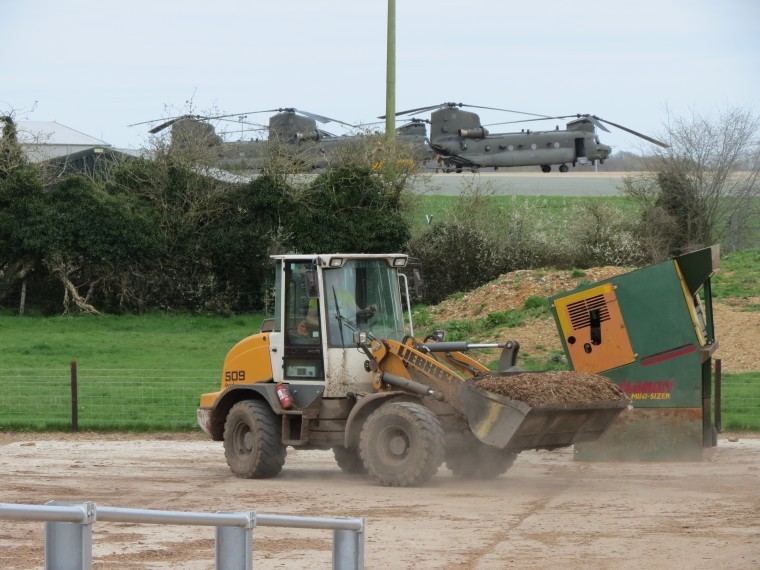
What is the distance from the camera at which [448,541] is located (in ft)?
32.5

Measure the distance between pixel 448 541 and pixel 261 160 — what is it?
25343 millimetres

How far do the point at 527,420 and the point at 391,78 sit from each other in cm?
2506

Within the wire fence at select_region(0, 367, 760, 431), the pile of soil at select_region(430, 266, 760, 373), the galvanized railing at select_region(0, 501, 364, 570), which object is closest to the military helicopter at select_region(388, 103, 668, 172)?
the pile of soil at select_region(430, 266, 760, 373)

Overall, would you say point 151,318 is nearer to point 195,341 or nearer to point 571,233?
point 195,341

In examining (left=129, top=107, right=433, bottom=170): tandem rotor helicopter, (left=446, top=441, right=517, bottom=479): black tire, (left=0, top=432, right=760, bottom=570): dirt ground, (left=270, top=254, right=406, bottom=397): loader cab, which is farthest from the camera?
(left=129, top=107, right=433, bottom=170): tandem rotor helicopter

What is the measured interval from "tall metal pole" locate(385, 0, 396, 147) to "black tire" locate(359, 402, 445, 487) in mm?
23081

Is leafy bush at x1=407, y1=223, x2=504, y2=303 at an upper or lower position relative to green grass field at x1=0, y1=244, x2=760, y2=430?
upper

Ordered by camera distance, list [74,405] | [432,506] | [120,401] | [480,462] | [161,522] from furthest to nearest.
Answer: [120,401]
[74,405]
[480,462]
[432,506]
[161,522]

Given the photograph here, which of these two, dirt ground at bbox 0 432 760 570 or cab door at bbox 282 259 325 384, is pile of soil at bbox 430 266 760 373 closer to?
Result: dirt ground at bbox 0 432 760 570

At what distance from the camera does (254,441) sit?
13.9m

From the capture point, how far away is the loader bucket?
11.9m

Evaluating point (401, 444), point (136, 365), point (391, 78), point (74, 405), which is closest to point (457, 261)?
point (391, 78)

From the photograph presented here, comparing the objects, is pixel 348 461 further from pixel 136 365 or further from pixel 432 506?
pixel 136 365

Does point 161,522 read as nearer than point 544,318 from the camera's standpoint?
Yes
